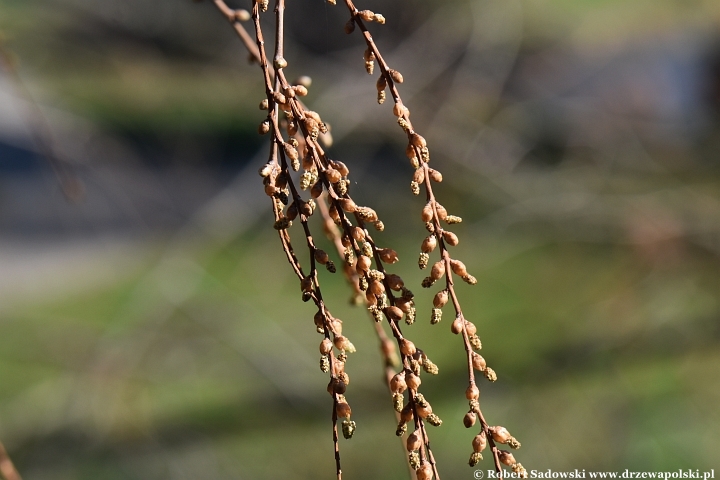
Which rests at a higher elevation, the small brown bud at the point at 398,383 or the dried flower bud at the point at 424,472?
the small brown bud at the point at 398,383

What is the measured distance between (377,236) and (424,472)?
2.16 metres

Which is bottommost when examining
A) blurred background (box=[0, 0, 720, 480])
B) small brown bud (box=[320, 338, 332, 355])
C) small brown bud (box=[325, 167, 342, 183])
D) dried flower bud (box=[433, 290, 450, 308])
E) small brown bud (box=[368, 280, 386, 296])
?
small brown bud (box=[320, 338, 332, 355])

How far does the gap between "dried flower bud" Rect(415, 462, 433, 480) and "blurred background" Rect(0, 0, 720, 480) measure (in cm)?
180

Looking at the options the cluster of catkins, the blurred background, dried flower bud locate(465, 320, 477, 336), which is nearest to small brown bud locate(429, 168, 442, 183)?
the cluster of catkins

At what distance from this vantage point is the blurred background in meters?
2.23

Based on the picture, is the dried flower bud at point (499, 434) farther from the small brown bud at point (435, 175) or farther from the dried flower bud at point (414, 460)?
the small brown bud at point (435, 175)

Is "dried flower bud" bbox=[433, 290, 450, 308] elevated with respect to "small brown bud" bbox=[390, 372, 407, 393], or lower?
elevated

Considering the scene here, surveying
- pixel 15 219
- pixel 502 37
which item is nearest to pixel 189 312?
pixel 15 219

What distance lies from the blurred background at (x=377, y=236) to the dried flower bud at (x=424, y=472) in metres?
1.80

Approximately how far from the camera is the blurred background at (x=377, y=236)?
223 centimetres

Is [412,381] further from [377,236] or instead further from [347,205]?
[377,236]

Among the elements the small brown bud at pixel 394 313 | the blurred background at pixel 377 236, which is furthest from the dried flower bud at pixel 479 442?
the blurred background at pixel 377 236

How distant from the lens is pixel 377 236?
2.54 meters

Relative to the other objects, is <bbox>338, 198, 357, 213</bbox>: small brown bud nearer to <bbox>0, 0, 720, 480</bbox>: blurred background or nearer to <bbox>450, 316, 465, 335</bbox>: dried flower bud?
<bbox>450, 316, 465, 335</bbox>: dried flower bud
